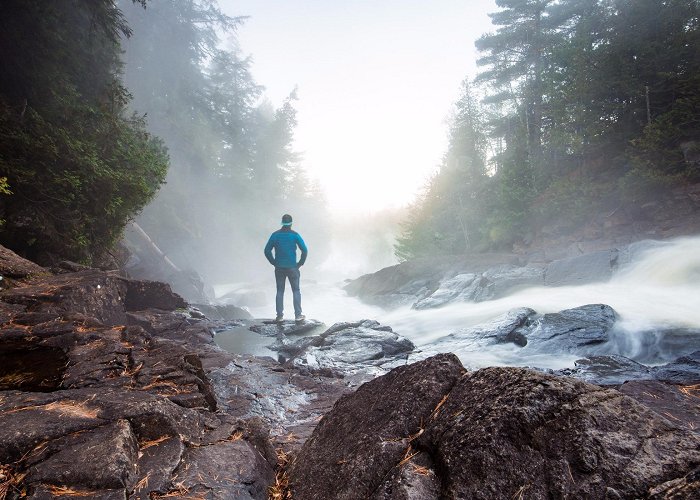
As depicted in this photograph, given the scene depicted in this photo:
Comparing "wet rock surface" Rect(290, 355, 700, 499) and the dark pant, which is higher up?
the dark pant

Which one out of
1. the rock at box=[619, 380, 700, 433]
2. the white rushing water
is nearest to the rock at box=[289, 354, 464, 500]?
the rock at box=[619, 380, 700, 433]

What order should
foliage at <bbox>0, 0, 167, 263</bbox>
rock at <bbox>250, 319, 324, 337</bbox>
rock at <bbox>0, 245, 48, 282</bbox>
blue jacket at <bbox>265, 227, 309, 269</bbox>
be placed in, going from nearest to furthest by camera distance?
rock at <bbox>0, 245, 48, 282</bbox> < foliage at <bbox>0, 0, 167, 263</bbox> < rock at <bbox>250, 319, 324, 337</bbox> < blue jacket at <bbox>265, 227, 309, 269</bbox>

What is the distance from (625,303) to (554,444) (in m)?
10.7

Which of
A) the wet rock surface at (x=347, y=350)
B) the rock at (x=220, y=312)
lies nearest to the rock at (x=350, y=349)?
the wet rock surface at (x=347, y=350)

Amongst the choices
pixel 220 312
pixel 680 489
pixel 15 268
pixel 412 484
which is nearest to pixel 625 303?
pixel 680 489

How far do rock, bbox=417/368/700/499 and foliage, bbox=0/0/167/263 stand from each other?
9.16 m

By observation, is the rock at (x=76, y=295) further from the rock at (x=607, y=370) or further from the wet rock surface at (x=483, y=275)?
the wet rock surface at (x=483, y=275)

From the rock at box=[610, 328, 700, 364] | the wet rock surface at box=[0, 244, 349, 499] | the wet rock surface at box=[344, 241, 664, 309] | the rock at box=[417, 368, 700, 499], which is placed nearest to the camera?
the rock at box=[417, 368, 700, 499]

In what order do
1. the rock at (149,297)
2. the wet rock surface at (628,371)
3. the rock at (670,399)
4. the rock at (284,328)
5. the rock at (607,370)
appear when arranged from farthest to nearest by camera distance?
the rock at (284,328) < the rock at (149,297) < the rock at (607,370) < the wet rock surface at (628,371) < the rock at (670,399)

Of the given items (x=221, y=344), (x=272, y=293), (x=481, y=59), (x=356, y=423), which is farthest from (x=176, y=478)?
(x=481, y=59)

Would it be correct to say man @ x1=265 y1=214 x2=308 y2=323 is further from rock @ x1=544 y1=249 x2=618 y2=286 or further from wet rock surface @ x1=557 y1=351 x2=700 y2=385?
rock @ x1=544 y1=249 x2=618 y2=286

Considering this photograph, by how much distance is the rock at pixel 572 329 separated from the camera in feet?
23.8

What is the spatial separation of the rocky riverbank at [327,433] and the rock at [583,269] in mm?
10355

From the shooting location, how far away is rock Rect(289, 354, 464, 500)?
1974mm
